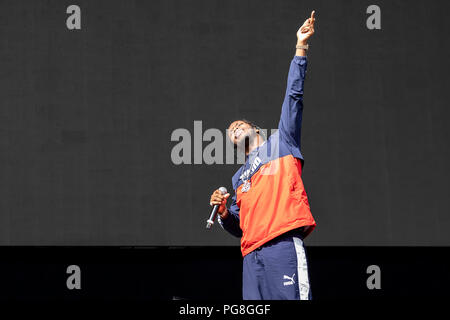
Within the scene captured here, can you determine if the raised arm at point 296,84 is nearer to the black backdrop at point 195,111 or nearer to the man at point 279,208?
the man at point 279,208

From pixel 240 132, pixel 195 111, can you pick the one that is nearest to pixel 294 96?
pixel 240 132

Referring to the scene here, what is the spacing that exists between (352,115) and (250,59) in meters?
0.94

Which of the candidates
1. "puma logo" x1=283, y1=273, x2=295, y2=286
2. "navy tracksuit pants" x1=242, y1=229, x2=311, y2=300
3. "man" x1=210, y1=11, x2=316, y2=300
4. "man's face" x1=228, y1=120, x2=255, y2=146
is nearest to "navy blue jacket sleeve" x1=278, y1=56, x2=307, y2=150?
"man" x1=210, y1=11, x2=316, y2=300

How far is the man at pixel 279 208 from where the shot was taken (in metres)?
1.64

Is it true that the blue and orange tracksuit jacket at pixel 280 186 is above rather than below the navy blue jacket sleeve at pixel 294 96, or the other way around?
below

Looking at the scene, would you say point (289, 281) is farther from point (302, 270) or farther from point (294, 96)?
point (294, 96)

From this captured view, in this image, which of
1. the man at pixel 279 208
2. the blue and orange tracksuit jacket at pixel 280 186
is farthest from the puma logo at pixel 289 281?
the blue and orange tracksuit jacket at pixel 280 186

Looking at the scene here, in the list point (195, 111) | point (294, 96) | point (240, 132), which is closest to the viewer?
point (294, 96)

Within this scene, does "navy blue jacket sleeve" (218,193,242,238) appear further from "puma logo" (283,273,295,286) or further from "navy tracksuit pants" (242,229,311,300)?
"puma logo" (283,273,295,286)

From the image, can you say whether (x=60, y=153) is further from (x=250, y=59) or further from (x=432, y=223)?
(x=432, y=223)

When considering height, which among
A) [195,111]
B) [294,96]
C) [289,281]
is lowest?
[289,281]

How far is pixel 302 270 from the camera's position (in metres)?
1.64

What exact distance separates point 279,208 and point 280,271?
A: 210 millimetres
